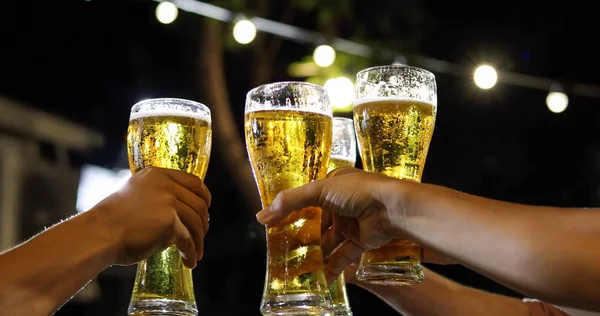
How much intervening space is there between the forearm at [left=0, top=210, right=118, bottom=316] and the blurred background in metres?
2.67

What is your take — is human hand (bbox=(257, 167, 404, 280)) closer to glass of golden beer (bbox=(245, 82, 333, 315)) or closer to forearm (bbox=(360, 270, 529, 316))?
glass of golden beer (bbox=(245, 82, 333, 315))

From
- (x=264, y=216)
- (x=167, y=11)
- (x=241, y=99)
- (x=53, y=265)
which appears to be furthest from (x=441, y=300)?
(x=241, y=99)

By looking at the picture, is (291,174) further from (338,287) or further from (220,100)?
(220,100)

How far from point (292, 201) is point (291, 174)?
10 cm

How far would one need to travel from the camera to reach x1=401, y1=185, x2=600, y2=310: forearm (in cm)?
95

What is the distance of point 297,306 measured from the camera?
1.14m

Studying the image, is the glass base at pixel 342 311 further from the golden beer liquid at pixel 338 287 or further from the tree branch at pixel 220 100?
the tree branch at pixel 220 100

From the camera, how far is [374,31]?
12.9 feet

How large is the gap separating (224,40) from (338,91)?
0.83 metres

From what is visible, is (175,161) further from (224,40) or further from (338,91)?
(224,40)

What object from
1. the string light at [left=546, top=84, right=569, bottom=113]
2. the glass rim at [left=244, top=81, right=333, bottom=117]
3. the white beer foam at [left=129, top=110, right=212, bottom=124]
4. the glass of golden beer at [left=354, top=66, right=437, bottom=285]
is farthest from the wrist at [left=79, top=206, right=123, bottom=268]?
the string light at [left=546, top=84, right=569, bottom=113]

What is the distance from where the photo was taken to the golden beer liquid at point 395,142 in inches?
48.9

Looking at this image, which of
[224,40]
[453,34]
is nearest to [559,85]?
[453,34]

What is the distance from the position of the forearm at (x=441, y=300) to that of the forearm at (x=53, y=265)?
2.61 feet
